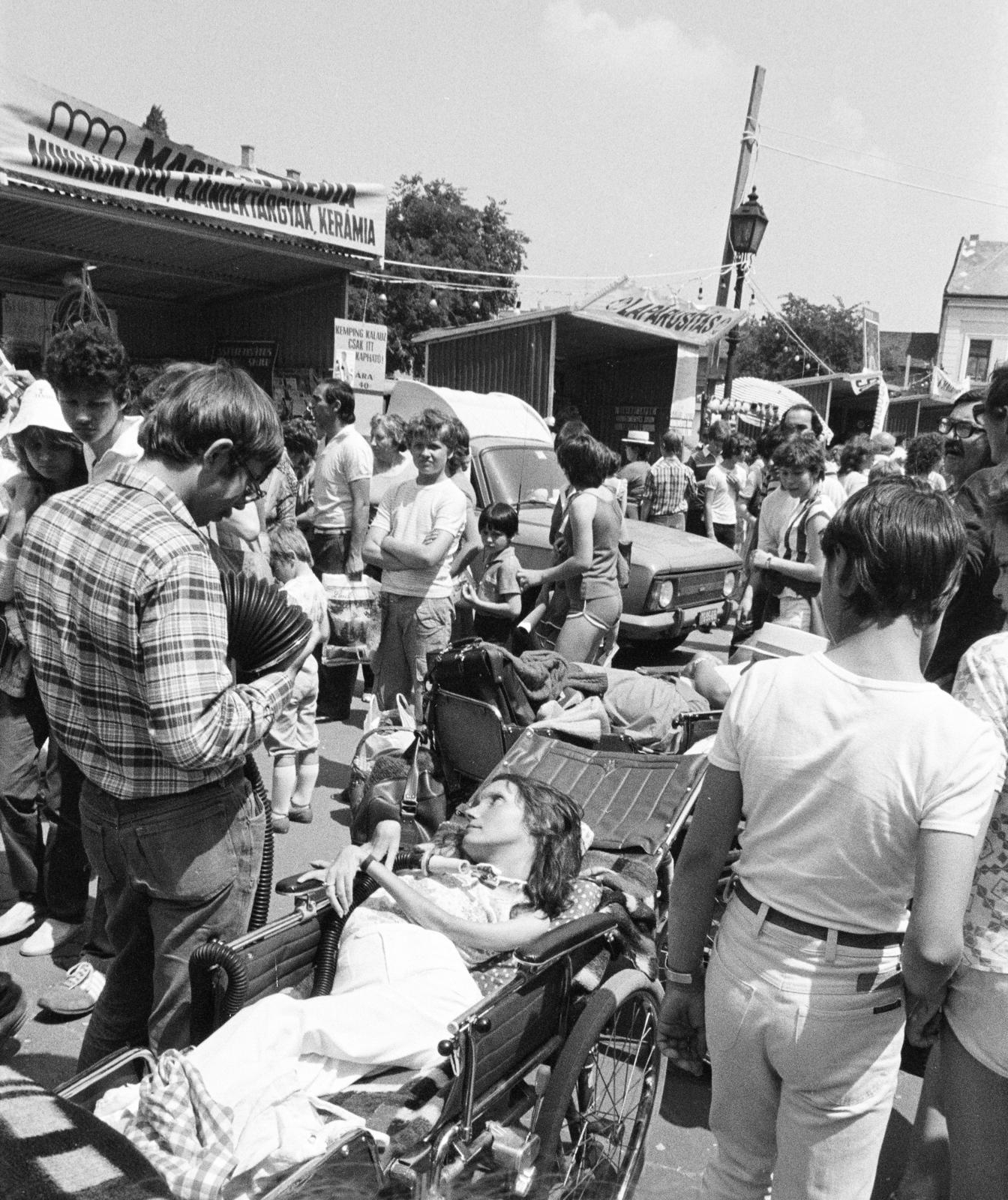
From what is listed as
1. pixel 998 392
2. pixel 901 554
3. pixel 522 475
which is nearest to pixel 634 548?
pixel 522 475

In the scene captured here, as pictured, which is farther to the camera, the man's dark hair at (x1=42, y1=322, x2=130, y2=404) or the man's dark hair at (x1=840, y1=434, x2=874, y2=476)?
the man's dark hair at (x1=840, y1=434, x2=874, y2=476)

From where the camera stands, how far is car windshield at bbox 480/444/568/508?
9.57 meters

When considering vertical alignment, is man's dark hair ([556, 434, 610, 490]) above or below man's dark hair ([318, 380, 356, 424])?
below

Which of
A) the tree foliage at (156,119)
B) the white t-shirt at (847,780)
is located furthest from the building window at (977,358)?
Answer: the white t-shirt at (847,780)

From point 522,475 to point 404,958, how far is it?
293 inches

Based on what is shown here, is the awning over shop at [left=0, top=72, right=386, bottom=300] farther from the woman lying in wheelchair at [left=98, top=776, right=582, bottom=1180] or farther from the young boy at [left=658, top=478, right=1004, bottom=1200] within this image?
the young boy at [left=658, top=478, right=1004, bottom=1200]

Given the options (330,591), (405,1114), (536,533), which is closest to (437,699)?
(330,591)

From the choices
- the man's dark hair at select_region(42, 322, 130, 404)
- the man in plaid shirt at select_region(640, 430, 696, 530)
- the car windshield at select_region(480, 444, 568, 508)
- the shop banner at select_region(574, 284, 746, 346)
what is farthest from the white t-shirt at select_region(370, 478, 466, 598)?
the shop banner at select_region(574, 284, 746, 346)

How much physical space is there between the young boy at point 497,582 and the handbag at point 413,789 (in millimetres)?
1712

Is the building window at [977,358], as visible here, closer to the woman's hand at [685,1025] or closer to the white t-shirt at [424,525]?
the white t-shirt at [424,525]

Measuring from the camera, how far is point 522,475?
975 centimetres

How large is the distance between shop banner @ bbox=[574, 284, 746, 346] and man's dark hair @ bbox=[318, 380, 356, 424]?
27.6 ft

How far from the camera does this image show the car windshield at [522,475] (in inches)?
377

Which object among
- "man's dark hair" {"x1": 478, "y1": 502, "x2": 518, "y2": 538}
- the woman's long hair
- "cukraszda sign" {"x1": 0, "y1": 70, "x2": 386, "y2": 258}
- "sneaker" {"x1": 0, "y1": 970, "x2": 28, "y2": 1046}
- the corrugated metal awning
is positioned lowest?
"sneaker" {"x1": 0, "y1": 970, "x2": 28, "y2": 1046}
